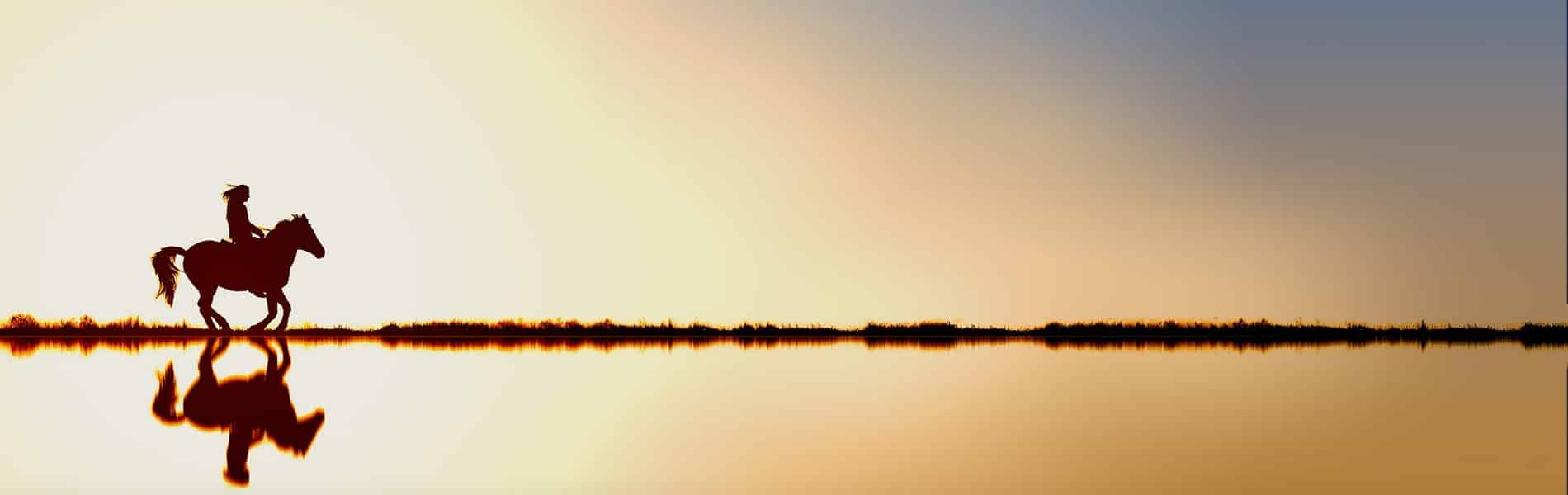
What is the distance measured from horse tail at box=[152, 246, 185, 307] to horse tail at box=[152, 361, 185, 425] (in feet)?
34.7

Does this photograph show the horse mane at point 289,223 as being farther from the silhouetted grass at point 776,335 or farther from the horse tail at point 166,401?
the horse tail at point 166,401

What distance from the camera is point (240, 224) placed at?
27297 mm

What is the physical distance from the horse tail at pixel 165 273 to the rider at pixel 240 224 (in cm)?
111

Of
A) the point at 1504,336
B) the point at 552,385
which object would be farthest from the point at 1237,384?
the point at 1504,336

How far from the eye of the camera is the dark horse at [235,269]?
88.9 feet

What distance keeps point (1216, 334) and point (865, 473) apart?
2195 centimetres

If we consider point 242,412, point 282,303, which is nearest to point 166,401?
point 242,412

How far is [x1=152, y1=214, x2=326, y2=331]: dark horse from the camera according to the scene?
2711 centimetres

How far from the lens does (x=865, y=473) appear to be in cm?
1017

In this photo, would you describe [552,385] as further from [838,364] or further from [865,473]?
[865,473]

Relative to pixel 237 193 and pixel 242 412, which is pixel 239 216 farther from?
pixel 242 412

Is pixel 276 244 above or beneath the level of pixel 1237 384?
above

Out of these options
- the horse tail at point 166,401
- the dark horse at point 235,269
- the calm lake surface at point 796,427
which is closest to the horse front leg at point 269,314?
the dark horse at point 235,269

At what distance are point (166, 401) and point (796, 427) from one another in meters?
5.77
